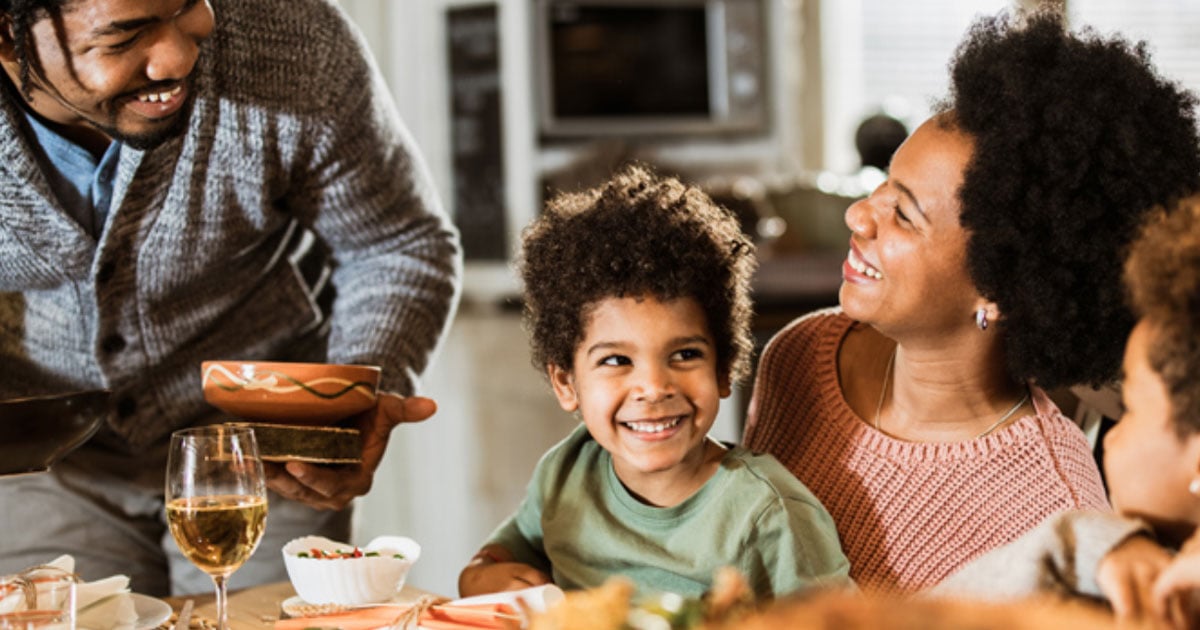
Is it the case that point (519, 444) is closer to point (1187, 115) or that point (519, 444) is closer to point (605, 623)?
point (1187, 115)

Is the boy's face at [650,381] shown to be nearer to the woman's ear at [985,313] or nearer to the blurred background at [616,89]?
the woman's ear at [985,313]

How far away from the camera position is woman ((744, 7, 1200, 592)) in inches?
58.4

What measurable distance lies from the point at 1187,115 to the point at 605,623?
0.99 m

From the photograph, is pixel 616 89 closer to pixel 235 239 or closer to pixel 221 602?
pixel 235 239

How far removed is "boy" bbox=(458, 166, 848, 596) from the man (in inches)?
9.3

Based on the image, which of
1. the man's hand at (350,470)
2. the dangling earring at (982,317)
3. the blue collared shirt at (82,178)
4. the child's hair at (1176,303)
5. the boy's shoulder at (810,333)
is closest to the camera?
the child's hair at (1176,303)

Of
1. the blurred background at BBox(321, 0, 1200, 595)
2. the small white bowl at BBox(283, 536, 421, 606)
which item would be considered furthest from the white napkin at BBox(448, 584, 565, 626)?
the blurred background at BBox(321, 0, 1200, 595)

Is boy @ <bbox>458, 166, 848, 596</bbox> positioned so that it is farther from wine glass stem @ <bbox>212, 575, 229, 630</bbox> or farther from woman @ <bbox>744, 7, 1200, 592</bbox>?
wine glass stem @ <bbox>212, 575, 229, 630</bbox>

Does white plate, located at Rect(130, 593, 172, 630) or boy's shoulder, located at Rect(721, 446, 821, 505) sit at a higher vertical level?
boy's shoulder, located at Rect(721, 446, 821, 505)

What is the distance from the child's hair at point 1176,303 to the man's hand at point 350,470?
39.0 inches

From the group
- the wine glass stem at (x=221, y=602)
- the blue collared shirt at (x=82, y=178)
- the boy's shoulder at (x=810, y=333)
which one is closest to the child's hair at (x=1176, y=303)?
the boy's shoulder at (x=810, y=333)

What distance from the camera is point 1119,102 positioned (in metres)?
1.48

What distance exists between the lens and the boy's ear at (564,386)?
1699 millimetres

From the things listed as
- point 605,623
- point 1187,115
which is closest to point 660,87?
point 1187,115
